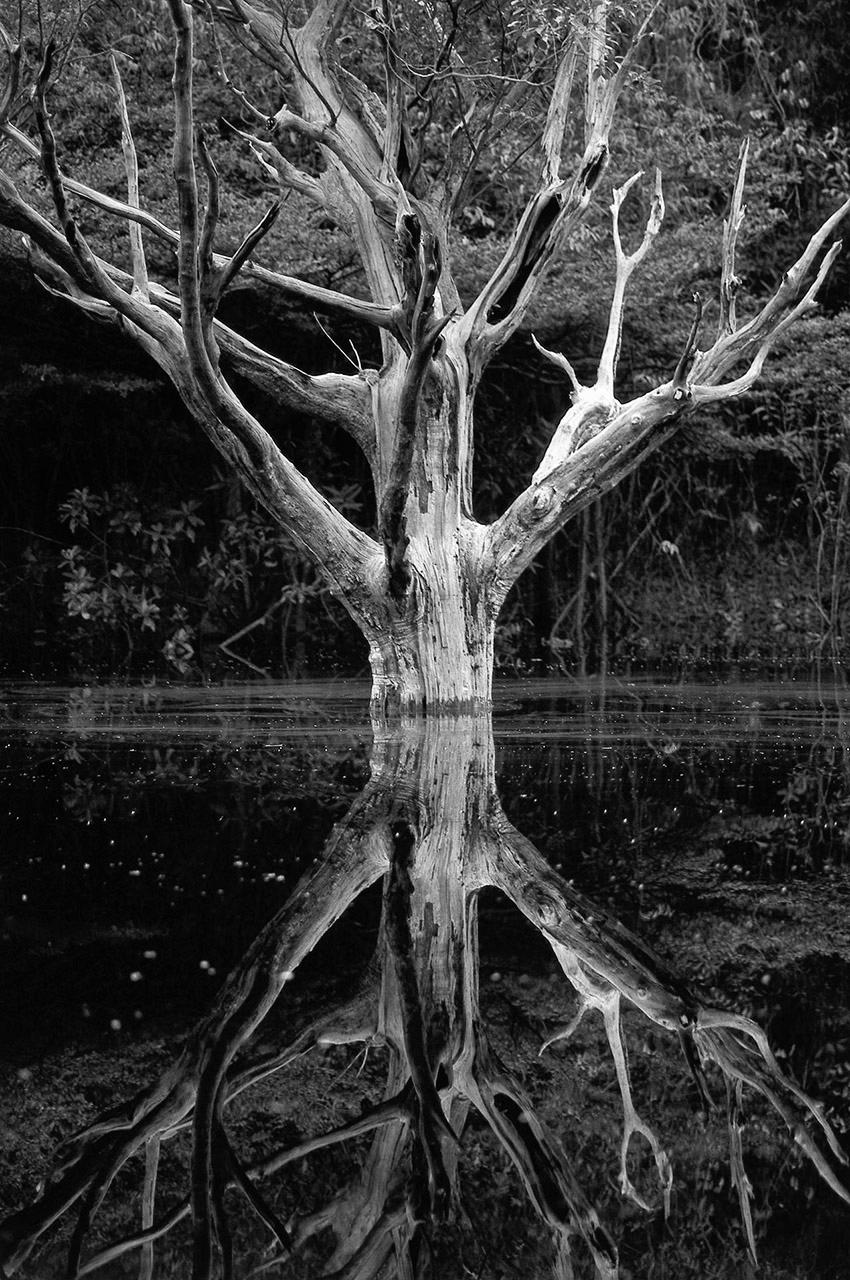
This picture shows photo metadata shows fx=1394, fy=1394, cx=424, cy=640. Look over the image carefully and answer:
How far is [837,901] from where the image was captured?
3744 millimetres

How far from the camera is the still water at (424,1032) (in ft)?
6.17

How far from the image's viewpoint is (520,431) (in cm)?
1636

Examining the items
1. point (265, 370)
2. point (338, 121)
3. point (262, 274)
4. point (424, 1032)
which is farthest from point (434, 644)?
point (424, 1032)

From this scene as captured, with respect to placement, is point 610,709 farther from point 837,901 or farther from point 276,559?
point 276,559

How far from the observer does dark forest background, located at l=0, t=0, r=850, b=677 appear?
12.1 meters

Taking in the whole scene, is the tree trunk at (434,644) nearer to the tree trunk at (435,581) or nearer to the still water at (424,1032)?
the tree trunk at (435,581)

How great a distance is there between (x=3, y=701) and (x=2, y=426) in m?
5.58

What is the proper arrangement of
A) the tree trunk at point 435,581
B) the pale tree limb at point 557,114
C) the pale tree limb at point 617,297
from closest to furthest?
1. the tree trunk at point 435,581
2. the pale tree limb at point 557,114
3. the pale tree limb at point 617,297

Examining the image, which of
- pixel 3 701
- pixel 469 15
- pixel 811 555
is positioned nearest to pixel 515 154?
pixel 469 15

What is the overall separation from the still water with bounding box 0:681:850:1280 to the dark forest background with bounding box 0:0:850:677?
6960 mm

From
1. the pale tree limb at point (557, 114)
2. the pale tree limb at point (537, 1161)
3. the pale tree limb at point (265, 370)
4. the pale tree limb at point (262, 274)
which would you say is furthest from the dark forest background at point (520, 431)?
the pale tree limb at point (537, 1161)

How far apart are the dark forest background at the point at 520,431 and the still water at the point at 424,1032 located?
6960 mm

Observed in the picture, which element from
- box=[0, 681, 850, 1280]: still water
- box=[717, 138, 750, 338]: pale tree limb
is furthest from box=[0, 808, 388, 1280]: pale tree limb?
box=[717, 138, 750, 338]: pale tree limb

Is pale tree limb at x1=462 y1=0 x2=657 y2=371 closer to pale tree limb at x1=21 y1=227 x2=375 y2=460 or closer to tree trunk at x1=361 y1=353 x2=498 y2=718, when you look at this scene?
tree trunk at x1=361 y1=353 x2=498 y2=718
